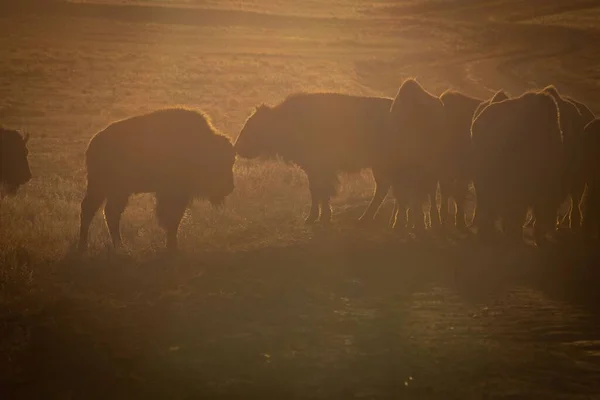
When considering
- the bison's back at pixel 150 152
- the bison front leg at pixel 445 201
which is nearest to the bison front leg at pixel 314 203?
the bison front leg at pixel 445 201

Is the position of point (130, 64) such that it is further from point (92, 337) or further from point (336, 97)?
point (92, 337)

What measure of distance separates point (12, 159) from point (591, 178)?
8.29 metres

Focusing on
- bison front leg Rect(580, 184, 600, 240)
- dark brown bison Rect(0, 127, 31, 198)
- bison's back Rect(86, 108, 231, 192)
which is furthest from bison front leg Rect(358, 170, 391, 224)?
dark brown bison Rect(0, 127, 31, 198)

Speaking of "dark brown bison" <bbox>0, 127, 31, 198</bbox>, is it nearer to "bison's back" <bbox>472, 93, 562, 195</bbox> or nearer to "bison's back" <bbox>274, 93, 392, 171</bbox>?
"bison's back" <bbox>274, 93, 392, 171</bbox>

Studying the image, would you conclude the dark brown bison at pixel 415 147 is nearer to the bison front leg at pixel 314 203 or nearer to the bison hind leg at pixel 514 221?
the bison front leg at pixel 314 203

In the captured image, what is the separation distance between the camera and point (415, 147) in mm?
12586

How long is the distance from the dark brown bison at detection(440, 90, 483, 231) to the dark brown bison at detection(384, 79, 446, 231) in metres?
→ 0.16

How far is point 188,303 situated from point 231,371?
194 cm

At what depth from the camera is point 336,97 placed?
1385 centimetres

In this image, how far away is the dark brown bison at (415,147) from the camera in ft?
40.5

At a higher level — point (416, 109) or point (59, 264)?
point (416, 109)

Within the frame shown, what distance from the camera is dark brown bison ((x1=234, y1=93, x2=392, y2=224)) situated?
1341 cm

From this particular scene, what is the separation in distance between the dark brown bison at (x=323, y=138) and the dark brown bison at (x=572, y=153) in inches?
107

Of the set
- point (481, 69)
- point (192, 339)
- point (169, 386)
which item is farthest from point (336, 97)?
point (481, 69)
